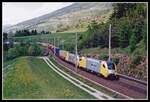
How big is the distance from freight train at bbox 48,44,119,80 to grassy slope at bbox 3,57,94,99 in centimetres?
69

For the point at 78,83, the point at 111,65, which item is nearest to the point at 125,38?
the point at 111,65

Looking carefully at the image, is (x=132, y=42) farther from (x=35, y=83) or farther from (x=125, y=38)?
(x=35, y=83)

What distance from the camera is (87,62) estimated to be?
1476cm

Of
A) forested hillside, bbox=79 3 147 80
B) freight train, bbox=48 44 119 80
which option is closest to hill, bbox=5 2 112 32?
forested hillside, bbox=79 3 147 80

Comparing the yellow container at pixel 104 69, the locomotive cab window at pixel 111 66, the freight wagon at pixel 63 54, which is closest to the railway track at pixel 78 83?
the freight wagon at pixel 63 54

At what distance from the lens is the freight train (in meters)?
14.3

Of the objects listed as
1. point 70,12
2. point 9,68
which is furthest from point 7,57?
point 70,12

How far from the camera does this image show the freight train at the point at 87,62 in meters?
14.3

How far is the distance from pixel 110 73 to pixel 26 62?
2.86 meters

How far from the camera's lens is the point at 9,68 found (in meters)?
14.1

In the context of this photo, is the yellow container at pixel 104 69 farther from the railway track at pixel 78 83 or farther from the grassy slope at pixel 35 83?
the grassy slope at pixel 35 83

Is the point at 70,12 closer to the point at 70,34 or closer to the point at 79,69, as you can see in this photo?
the point at 70,34

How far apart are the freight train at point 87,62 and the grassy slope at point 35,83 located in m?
0.69

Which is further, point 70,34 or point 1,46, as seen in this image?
point 70,34
